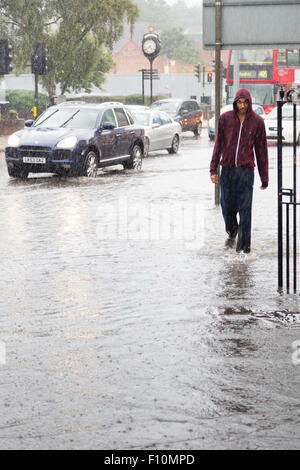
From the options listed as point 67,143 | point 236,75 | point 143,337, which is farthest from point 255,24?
point 236,75

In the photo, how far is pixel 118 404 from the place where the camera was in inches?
210

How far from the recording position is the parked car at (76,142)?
2020 centimetres

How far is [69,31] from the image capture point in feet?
147

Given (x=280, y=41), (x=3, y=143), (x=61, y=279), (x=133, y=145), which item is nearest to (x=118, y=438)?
(x=61, y=279)

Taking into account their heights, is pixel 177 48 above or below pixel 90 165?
above

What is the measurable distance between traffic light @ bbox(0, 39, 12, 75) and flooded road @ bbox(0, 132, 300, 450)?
67.3 ft

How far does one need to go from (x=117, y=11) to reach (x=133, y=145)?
2353 cm

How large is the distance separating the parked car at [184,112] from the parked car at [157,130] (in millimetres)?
10266

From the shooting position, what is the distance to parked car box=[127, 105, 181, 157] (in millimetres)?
28359

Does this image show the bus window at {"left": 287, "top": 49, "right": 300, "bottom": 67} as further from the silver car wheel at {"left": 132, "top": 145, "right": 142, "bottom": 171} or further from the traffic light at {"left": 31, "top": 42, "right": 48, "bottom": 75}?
the silver car wheel at {"left": 132, "top": 145, "right": 142, "bottom": 171}

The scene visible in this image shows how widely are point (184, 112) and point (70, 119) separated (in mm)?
19376

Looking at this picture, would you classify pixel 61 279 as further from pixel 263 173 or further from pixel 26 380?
pixel 26 380

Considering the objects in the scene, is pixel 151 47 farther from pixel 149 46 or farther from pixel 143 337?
pixel 143 337

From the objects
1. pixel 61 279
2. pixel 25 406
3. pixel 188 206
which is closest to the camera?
pixel 25 406
